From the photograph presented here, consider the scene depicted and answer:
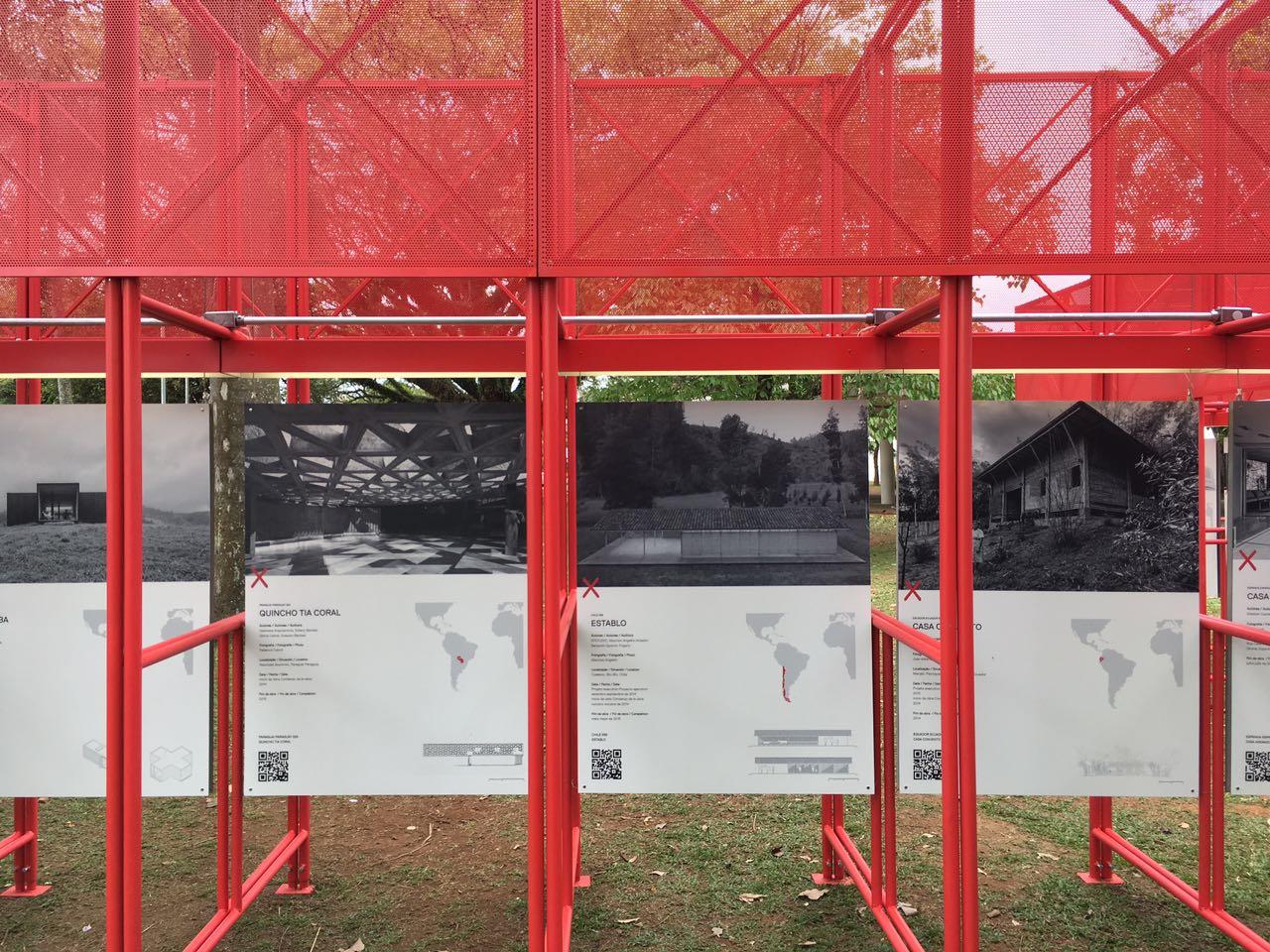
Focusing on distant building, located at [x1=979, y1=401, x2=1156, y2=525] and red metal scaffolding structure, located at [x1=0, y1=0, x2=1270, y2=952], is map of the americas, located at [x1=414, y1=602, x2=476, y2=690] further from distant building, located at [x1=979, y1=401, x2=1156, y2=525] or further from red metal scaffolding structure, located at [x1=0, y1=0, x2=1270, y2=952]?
distant building, located at [x1=979, y1=401, x2=1156, y2=525]

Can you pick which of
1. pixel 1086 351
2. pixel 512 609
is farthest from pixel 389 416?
pixel 1086 351

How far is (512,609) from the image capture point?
3.54 meters

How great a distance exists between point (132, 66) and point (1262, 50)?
12.0ft

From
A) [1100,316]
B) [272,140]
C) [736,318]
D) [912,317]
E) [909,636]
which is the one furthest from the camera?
[736,318]

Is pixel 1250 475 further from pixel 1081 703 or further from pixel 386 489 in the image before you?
pixel 386 489

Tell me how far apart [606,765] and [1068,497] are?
242 cm

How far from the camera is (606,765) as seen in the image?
354 cm

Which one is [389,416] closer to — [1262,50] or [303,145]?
[303,145]

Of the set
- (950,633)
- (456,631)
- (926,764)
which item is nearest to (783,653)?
(926,764)

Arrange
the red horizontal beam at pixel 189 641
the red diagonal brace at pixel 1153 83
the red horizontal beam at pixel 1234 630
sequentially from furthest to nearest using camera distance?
the red horizontal beam at pixel 1234 630 → the red horizontal beam at pixel 189 641 → the red diagonal brace at pixel 1153 83

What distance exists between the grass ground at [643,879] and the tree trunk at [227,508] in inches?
63.2

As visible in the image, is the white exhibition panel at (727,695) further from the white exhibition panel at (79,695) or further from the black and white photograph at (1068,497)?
the white exhibition panel at (79,695)

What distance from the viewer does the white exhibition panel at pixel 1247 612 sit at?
3.62 metres

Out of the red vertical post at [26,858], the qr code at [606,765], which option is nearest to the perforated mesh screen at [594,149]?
the qr code at [606,765]
